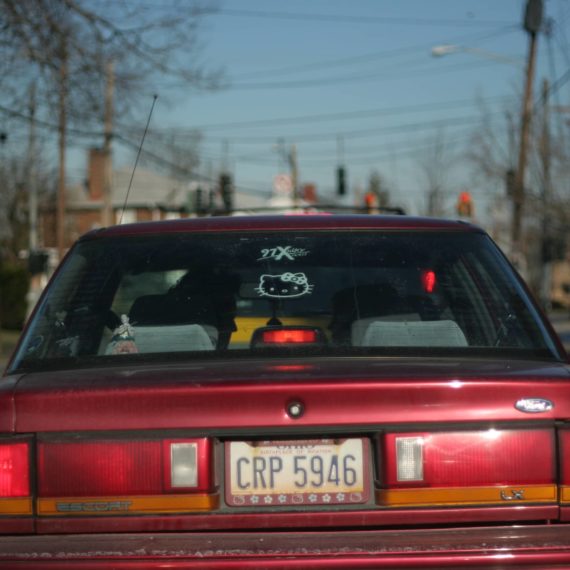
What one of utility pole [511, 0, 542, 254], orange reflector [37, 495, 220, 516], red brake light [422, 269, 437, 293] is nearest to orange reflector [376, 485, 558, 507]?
orange reflector [37, 495, 220, 516]

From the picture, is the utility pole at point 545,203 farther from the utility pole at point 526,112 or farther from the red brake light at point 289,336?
the red brake light at point 289,336

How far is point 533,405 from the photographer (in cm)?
334

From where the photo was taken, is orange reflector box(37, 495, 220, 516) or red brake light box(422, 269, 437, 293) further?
red brake light box(422, 269, 437, 293)

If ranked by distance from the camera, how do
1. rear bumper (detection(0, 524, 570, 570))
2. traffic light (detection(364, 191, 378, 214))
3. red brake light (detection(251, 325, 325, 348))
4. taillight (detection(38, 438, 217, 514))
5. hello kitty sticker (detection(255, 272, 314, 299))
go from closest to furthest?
rear bumper (detection(0, 524, 570, 570))
taillight (detection(38, 438, 217, 514))
red brake light (detection(251, 325, 325, 348))
hello kitty sticker (detection(255, 272, 314, 299))
traffic light (detection(364, 191, 378, 214))

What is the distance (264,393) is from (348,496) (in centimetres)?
36

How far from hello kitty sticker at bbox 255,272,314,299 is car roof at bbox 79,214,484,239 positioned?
18 centimetres

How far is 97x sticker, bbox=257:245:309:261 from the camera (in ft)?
13.8

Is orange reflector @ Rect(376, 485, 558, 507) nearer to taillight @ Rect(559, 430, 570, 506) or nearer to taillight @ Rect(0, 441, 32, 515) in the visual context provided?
taillight @ Rect(559, 430, 570, 506)

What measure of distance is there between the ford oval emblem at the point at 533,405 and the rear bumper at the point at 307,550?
1.02 ft

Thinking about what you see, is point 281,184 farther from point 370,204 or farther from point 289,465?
point 289,465

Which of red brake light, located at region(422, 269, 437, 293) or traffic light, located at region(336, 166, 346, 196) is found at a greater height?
traffic light, located at region(336, 166, 346, 196)

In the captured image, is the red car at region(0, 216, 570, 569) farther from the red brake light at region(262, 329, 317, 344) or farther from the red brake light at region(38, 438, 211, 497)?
the red brake light at region(262, 329, 317, 344)

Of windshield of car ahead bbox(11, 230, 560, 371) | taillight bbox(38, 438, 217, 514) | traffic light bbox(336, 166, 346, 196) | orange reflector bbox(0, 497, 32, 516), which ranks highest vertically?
traffic light bbox(336, 166, 346, 196)

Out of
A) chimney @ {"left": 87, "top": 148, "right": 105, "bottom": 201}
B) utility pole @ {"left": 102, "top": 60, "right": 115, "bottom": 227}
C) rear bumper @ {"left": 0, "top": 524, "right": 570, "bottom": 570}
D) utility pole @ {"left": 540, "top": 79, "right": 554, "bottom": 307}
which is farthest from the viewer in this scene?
chimney @ {"left": 87, "top": 148, "right": 105, "bottom": 201}
